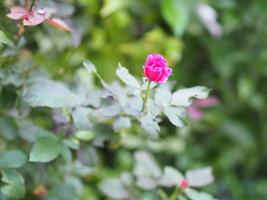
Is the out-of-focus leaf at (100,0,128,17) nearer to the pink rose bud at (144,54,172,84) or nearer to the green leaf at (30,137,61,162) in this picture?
the green leaf at (30,137,61,162)

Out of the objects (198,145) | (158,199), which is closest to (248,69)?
(198,145)

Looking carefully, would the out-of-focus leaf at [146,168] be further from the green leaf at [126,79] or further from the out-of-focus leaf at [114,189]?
the green leaf at [126,79]

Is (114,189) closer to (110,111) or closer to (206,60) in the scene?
(110,111)

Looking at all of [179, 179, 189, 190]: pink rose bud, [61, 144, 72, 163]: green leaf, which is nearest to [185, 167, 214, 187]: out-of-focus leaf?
[179, 179, 189, 190]: pink rose bud

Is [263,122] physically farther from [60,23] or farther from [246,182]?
[60,23]

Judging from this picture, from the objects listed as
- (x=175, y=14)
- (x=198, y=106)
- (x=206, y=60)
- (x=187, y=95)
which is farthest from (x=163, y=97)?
(x=206, y=60)
